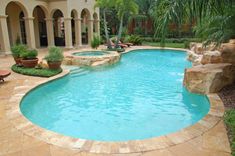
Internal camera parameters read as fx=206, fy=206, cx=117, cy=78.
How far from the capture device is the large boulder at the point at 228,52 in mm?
7738

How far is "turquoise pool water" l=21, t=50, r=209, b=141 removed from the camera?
5312mm

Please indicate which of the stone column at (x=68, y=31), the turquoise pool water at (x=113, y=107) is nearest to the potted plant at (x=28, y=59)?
the turquoise pool water at (x=113, y=107)

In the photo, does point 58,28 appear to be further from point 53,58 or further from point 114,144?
point 114,144

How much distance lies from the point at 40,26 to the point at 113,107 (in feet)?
55.3

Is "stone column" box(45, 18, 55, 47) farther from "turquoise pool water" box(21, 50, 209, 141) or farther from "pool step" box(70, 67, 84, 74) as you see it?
"turquoise pool water" box(21, 50, 209, 141)

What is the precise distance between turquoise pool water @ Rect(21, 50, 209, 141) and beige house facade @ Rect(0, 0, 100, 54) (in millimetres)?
7436

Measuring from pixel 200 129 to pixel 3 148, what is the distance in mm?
3898

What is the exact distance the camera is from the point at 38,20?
20047 mm

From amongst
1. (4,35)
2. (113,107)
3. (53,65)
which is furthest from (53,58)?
(4,35)

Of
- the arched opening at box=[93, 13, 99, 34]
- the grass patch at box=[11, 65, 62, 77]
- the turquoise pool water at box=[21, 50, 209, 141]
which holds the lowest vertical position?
the turquoise pool water at box=[21, 50, 209, 141]

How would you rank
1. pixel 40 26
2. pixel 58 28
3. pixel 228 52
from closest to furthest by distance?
1. pixel 228 52
2. pixel 40 26
3. pixel 58 28

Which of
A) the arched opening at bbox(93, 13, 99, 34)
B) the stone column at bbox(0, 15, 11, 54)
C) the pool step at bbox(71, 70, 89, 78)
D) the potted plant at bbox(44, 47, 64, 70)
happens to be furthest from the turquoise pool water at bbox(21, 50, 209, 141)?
the arched opening at bbox(93, 13, 99, 34)

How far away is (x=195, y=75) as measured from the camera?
7.45 metres

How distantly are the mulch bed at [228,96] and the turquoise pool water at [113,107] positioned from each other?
56 cm
